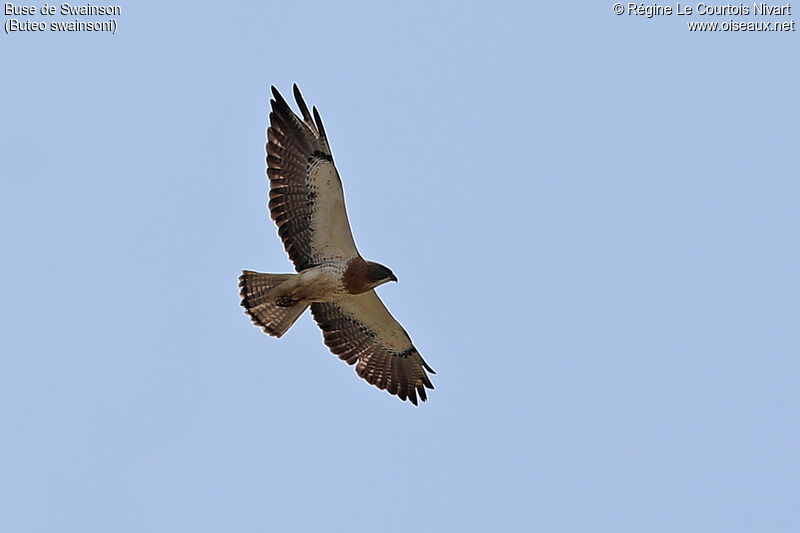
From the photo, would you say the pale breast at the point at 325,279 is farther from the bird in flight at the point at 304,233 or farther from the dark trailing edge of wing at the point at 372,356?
the dark trailing edge of wing at the point at 372,356

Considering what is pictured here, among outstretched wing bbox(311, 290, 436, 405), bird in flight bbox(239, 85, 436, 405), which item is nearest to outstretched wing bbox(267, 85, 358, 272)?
bird in flight bbox(239, 85, 436, 405)

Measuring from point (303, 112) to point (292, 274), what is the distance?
2028 millimetres

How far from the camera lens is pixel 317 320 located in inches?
862

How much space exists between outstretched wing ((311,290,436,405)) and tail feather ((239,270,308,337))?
2.52 feet

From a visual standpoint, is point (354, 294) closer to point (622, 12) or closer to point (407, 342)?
point (407, 342)

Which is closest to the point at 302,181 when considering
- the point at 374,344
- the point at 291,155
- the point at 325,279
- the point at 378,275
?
the point at 291,155

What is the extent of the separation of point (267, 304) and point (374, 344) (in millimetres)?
1801

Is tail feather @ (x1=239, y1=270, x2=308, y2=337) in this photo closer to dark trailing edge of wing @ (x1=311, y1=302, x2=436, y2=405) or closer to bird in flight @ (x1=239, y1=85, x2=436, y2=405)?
bird in flight @ (x1=239, y1=85, x2=436, y2=405)

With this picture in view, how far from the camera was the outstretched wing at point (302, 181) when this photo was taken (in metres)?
20.5

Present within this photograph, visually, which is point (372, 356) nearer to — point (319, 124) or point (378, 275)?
point (378, 275)

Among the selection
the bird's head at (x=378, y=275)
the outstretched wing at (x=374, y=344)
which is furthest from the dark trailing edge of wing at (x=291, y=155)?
the outstretched wing at (x=374, y=344)

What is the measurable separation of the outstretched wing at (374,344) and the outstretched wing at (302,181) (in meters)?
1.20

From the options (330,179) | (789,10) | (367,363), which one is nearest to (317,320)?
(367,363)

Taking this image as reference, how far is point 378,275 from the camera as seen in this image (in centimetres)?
2031
